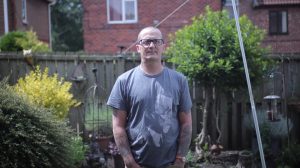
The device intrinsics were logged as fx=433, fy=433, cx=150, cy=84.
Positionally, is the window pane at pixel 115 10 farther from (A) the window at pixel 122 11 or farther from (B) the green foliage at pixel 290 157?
(B) the green foliage at pixel 290 157

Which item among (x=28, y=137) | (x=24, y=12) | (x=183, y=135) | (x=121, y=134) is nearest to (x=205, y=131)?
(x=28, y=137)

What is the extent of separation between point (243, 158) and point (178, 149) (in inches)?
128

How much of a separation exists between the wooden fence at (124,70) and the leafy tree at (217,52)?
65 centimetres

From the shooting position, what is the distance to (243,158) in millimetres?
6152

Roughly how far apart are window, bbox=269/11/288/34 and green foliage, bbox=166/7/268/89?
11.7 m

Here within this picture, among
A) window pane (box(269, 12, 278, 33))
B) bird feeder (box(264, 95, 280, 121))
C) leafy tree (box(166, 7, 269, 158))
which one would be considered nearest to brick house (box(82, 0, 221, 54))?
window pane (box(269, 12, 278, 33))

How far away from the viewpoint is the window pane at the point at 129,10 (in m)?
17.6

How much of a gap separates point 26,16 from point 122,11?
410 centimetres

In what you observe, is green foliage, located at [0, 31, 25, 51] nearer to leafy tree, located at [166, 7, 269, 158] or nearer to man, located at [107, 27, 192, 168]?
leafy tree, located at [166, 7, 269, 158]

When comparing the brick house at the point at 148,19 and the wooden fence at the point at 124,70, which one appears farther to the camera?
the brick house at the point at 148,19

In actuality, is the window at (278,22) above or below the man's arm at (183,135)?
above

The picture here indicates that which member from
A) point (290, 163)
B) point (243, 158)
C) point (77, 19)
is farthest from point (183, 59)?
point (77, 19)

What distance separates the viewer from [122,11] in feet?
58.0

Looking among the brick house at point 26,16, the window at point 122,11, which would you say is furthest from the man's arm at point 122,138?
the window at point 122,11
